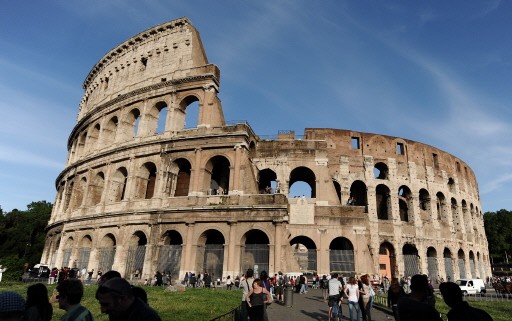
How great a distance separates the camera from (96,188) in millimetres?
24969

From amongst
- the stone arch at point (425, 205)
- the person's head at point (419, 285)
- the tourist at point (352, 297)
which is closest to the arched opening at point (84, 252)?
the tourist at point (352, 297)

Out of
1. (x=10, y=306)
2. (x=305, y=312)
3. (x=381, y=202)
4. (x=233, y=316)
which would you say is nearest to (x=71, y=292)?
(x=10, y=306)

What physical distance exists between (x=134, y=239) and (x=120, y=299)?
19919mm

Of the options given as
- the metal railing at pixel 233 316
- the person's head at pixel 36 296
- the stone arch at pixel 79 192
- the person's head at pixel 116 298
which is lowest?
the metal railing at pixel 233 316

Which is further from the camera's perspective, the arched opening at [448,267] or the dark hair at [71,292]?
the arched opening at [448,267]

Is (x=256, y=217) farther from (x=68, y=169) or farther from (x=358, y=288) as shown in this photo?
(x=68, y=169)

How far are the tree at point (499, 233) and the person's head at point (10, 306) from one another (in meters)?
59.4

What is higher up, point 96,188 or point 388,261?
point 96,188

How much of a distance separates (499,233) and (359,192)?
35.7m

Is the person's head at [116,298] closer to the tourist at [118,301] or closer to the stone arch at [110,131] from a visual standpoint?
the tourist at [118,301]

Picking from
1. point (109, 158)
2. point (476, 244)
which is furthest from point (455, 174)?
point (109, 158)

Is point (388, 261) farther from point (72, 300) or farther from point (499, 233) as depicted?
point (499, 233)

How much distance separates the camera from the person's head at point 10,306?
247cm

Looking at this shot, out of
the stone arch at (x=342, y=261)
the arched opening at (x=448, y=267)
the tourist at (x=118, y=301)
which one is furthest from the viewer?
the arched opening at (x=448, y=267)
